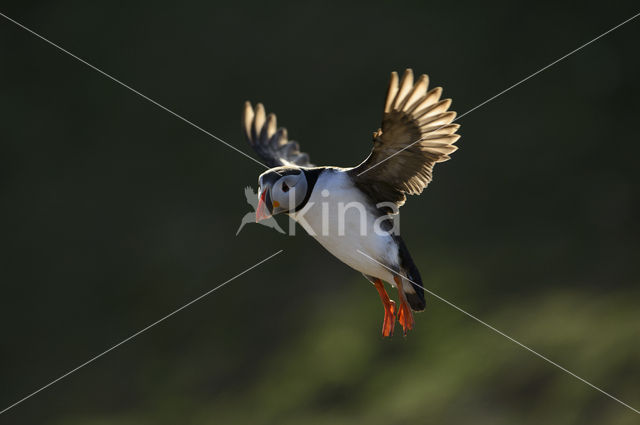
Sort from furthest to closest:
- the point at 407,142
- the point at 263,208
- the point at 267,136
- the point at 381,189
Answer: the point at 267,136 → the point at 381,189 → the point at 407,142 → the point at 263,208

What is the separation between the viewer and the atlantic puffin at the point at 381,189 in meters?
1.86

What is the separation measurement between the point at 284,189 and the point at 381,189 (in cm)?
30

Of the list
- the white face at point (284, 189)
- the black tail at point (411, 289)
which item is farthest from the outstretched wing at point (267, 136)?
the white face at point (284, 189)

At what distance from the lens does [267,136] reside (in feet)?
9.30

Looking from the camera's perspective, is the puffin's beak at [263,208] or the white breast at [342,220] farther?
the white breast at [342,220]

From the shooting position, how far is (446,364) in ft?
15.8

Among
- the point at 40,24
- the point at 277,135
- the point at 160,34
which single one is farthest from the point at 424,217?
the point at 40,24

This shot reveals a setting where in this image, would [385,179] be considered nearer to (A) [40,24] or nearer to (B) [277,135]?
(B) [277,135]

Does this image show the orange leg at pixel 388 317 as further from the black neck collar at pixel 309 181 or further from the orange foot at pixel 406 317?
the black neck collar at pixel 309 181

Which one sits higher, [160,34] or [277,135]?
[160,34]

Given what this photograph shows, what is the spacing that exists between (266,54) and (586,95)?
8.19 feet

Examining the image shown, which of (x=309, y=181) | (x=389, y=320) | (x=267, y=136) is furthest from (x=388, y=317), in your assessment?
(x=267, y=136)

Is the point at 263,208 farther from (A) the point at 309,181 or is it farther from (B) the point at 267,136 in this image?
(B) the point at 267,136

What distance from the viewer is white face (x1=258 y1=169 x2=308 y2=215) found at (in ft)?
5.99
